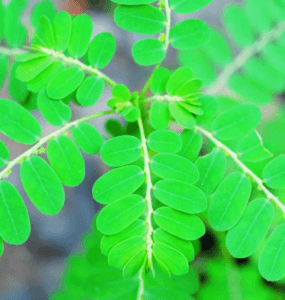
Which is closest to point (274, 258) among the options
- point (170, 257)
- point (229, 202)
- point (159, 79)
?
point (229, 202)

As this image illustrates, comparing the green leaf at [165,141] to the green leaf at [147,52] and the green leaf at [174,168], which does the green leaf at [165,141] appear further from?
the green leaf at [147,52]

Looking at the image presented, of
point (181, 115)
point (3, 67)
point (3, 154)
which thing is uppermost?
point (3, 67)

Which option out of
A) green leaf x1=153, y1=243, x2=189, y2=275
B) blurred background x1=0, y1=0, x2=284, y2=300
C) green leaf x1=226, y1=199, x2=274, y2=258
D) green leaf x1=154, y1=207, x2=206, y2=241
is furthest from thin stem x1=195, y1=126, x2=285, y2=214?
blurred background x1=0, y1=0, x2=284, y2=300

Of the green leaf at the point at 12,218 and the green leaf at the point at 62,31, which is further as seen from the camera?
the green leaf at the point at 62,31

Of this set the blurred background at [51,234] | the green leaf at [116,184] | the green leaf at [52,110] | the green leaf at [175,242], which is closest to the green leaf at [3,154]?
the green leaf at [52,110]

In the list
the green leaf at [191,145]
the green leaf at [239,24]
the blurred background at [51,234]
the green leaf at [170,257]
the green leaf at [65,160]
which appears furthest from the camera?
the blurred background at [51,234]

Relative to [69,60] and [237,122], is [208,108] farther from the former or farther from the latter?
[69,60]

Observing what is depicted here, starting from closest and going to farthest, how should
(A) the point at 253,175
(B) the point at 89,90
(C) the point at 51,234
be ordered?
(A) the point at 253,175 → (B) the point at 89,90 → (C) the point at 51,234
